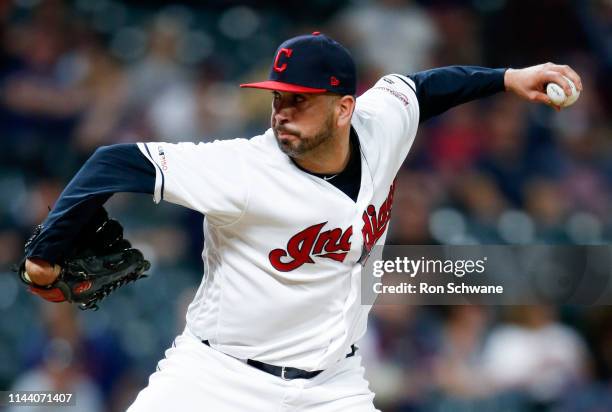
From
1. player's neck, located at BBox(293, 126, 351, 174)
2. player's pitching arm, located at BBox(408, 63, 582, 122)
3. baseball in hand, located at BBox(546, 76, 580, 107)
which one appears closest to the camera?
player's neck, located at BBox(293, 126, 351, 174)

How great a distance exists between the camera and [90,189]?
2.26 m

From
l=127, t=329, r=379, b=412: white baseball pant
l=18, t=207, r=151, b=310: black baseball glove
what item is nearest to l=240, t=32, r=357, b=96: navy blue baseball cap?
l=18, t=207, r=151, b=310: black baseball glove

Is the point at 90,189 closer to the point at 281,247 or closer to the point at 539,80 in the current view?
the point at 281,247

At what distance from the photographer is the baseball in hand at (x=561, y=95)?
8.66ft

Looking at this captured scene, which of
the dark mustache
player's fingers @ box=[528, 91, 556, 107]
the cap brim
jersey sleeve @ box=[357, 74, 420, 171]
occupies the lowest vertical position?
jersey sleeve @ box=[357, 74, 420, 171]

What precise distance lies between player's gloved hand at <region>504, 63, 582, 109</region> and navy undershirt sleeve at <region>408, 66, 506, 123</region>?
0.19 ft

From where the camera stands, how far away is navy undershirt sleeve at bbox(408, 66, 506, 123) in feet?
9.45

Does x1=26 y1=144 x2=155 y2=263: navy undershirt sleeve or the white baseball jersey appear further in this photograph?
the white baseball jersey

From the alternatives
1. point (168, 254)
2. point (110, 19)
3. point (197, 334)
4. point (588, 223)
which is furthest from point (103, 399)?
point (588, 223)

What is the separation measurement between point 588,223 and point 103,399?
263 cm

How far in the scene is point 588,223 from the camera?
4.94 metres

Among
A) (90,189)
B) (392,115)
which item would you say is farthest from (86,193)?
(392,115)

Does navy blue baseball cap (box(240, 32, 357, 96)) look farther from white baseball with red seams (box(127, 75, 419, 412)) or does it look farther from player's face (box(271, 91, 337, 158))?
white baseball with red seams (box(127, 75, 419, 412))

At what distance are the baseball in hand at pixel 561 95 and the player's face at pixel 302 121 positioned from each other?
646 millimetres
